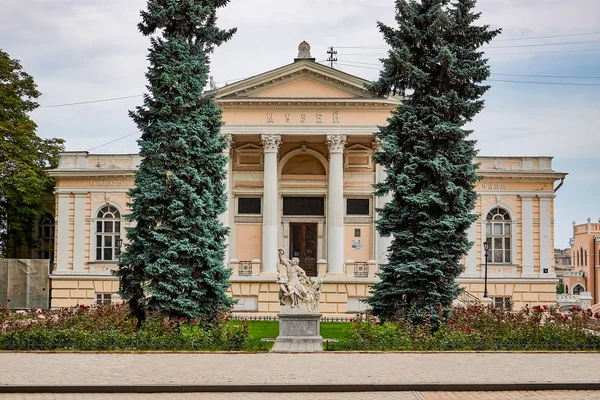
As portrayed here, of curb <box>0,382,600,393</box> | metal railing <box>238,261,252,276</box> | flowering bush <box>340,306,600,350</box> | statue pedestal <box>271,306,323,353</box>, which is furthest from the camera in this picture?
metal railing <box>238,261,252,276</box>

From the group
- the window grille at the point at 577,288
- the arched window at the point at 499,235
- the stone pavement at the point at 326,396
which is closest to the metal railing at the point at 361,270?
the arched window at the point at 499,235

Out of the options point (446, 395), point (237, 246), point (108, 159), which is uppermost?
point (108, 159)

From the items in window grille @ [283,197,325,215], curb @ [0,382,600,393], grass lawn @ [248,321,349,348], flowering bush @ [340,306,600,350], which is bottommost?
grass lawn @ [248,321,349,348]

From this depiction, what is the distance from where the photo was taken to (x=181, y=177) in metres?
22.4

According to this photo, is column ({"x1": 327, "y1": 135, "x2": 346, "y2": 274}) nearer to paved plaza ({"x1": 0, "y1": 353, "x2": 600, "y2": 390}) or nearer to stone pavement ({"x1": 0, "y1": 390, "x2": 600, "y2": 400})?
paved plaza ({"x1": 0, "y1": 353, "x2": 600, "y2": 390})

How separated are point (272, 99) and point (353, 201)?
710cm

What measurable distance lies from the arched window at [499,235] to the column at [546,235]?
156cm

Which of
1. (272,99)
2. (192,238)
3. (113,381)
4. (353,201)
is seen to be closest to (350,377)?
(113,381)

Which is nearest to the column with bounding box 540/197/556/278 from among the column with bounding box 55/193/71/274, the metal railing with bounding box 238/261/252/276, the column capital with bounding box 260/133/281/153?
the column capital with bounding box 260/133/281/153

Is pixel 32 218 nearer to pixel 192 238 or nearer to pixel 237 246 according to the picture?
pixel 237 246

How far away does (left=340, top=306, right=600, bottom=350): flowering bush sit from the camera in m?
18.8

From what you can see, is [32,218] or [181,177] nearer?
[181,177]

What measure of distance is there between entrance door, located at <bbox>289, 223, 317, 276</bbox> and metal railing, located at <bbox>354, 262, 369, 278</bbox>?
418 centimetres

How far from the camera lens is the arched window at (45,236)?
42.1 meters
